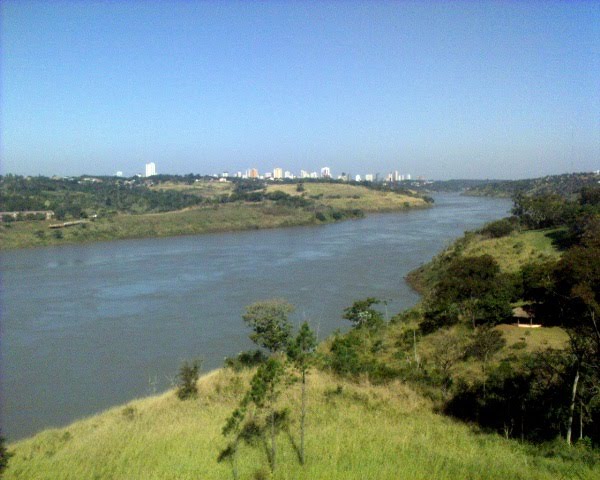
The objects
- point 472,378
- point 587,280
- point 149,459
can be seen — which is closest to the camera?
point 587,280

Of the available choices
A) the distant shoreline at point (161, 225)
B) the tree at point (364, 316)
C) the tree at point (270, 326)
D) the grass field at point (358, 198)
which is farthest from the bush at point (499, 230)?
the grass field at point (358, 198)

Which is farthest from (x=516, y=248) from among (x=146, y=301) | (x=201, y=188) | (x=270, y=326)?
(x=201, y=188)

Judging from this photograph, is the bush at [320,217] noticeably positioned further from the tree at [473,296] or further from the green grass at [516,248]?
the tree at [473,296]

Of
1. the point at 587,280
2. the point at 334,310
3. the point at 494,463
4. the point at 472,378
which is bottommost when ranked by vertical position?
the point at 334,310

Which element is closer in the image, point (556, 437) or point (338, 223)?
point (556, 437)

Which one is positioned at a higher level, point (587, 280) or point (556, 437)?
point (587, 280)

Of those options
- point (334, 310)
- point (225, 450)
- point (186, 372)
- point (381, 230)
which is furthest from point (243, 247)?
point (225, 450)

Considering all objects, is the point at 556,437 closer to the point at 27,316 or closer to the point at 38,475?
the point at 38,475

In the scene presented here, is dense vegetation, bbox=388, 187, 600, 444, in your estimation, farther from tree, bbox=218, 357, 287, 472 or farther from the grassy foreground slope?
tree, bbox=218, 357, 287, 472
